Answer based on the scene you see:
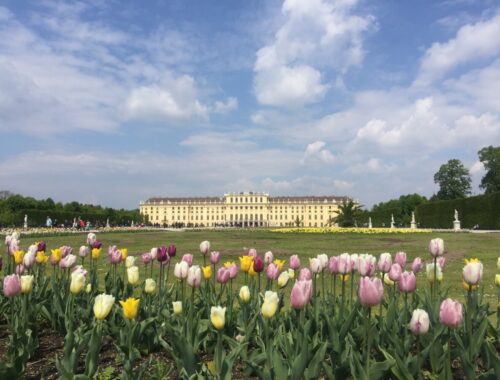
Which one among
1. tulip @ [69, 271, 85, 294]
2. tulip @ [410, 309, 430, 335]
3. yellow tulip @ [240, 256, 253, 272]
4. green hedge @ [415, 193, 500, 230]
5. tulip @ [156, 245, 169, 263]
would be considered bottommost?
tulip @ [410, 309, 430, 335]

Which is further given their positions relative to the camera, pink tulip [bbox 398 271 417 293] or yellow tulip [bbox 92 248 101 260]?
yellow tulip [bbox 92 248 101 260]

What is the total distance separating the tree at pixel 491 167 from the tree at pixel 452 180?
3.95 meters

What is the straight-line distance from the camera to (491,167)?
56062 millimetres

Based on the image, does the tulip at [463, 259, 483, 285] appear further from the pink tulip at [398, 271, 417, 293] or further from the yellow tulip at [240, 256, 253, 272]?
the yellow tulip at [240, 256, 253, 272]

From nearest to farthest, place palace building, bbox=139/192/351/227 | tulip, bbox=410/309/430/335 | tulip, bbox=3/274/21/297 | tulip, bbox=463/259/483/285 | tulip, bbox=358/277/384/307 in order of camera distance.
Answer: tulip, bbox=358/277/384/307
tulip, bbox=410/309/430/335
tulip, bbox=463/259/483/285
tulip, bbox=3/274/21/297
palace building, bbox=139/192/351/227

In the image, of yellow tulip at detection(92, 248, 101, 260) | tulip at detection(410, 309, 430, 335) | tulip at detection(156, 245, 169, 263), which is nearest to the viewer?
tulip at detection(410, 309, 430, 335)

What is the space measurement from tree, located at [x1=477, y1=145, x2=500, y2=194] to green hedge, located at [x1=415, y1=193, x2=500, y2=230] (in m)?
12.2

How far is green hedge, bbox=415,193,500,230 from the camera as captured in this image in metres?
35.5

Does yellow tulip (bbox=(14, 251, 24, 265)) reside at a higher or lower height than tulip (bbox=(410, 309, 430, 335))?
higher

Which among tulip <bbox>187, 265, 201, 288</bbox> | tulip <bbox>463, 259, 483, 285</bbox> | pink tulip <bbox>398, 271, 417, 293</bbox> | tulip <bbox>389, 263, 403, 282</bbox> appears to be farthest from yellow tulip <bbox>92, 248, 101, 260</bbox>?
tulip <bbox>463, 259, 483, 285</bbox>

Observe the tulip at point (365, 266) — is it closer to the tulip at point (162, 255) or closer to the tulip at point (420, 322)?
the tulip at point (420, 322)

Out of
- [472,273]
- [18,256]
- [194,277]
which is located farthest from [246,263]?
[18,256]

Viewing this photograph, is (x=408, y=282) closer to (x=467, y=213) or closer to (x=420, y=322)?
(x=420, y=322)

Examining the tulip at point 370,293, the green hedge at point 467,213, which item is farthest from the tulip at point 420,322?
the green hedge at point 467,213
